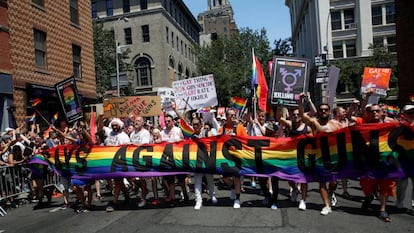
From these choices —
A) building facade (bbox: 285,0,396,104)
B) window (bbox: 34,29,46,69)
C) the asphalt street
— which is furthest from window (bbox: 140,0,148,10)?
the asphalt street

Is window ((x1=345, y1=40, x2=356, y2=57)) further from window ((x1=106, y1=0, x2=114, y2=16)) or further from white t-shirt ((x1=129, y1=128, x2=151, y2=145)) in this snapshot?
white t-shirt ((x1=129, y1=128, x2=151, y2=145))

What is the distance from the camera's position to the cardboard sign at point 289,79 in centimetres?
732

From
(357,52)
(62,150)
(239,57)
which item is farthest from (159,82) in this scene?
(62,150)

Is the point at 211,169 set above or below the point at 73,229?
above

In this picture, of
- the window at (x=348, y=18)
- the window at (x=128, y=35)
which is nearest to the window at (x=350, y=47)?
the window at (x=348, y=18)

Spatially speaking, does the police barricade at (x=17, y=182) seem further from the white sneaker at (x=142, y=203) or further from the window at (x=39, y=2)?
the window at (x=39, y=2)

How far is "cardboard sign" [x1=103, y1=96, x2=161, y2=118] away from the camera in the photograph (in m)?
15.1

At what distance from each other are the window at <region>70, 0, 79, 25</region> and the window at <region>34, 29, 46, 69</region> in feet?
10.7

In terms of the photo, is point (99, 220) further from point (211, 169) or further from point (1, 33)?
point (1, 33)

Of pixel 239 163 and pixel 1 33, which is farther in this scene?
pixel 1 33

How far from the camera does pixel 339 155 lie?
6.30m

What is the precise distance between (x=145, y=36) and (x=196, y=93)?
32.4 metres

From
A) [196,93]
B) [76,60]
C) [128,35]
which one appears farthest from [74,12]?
[128,35]

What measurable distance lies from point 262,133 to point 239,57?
32.5 m
